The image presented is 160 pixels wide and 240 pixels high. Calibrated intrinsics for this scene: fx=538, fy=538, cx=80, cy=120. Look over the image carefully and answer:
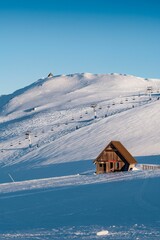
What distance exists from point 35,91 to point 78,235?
161 meters

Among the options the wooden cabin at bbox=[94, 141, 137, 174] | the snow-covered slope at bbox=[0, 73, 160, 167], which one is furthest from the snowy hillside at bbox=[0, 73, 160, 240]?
the wooden cabin at bbox=[94, 141, 137, 174]

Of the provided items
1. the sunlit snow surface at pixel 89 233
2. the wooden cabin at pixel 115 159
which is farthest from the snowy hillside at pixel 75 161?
the wooden cabin at pixel 115 159

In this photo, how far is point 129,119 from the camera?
3433 inches

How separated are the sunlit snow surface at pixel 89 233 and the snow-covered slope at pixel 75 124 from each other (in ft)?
153

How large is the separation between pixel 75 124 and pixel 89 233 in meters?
79.8

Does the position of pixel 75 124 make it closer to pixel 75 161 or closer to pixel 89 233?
pixel 75 161

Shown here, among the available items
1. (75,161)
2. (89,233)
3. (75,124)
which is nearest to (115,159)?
Result: (75,161)

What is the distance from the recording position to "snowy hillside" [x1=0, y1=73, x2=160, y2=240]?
2059 cm

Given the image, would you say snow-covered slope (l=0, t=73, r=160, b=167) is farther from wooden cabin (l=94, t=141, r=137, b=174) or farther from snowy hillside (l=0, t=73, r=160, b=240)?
wooden cabin (l=94, t=141, r=137, b=174)

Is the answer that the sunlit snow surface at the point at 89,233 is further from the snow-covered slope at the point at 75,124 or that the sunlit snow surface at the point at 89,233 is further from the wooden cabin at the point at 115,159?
the snow-covered slope at the point at 75,124

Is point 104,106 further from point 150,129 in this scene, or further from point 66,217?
point 66,217

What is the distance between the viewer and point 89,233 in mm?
18297

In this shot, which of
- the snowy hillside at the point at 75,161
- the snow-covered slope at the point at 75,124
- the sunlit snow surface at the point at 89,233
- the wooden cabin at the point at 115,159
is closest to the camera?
the sunlit snow surface at the point at 89,233

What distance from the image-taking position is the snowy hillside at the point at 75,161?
20.6 metres
